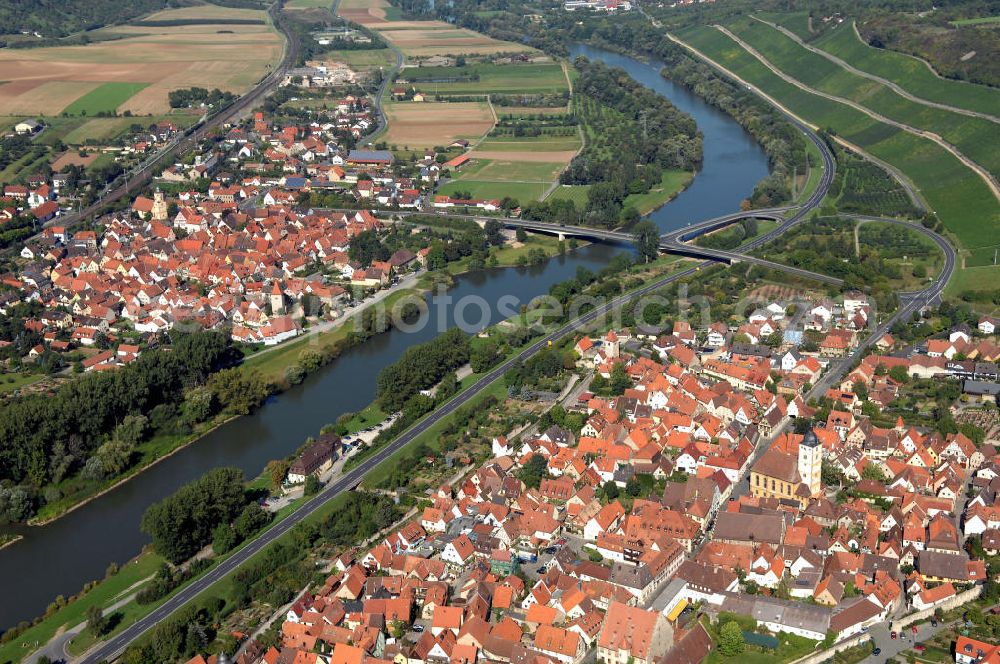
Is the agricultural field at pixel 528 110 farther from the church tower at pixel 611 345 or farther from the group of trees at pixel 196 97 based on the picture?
the church tower at pixel 611 345

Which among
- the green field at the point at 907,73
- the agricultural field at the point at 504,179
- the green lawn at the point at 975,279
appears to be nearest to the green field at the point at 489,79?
the agricultural field at the point at 504,179

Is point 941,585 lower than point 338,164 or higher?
higher

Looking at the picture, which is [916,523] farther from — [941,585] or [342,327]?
[342,327]

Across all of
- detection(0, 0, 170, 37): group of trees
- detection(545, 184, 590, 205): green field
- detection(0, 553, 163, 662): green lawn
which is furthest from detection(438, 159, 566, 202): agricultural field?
detection(0, 0, 170, 37): group of trees

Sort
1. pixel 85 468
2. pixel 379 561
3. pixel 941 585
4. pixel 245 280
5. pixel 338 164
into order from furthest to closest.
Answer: pixel 338 164 → pixel 245 280 → pixel 85 468 → pixel 379 561 → pixel 941 585

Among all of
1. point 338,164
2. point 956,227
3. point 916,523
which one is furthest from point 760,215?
point 916,523
